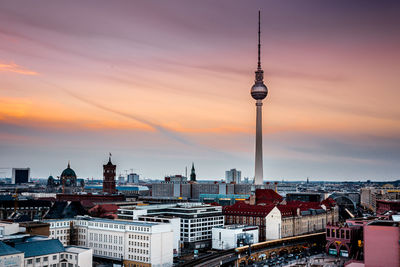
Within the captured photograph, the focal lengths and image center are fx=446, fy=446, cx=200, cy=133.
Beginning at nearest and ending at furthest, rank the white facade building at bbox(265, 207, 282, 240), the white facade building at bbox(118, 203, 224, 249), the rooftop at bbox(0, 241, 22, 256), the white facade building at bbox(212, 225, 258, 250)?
the rooftop at bbox(0, 241, 22, 256)
the white facade building at bbox(212, 225, 258, 250)
the white facade building at bbox(118, 203, 224, 249)
the white facade building at bbox(265, 207, 282, 240)

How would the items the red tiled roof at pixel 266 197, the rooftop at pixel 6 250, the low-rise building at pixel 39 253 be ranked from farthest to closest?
the red tiled roof at pixel 266 197
the low-rise building at pixel 39 253
the rooftop at pixel 6 250

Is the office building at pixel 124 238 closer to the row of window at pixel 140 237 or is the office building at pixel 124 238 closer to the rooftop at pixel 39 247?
the row of window at pixel 140 237

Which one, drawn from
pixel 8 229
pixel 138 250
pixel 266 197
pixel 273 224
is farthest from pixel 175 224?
pixel 266 197

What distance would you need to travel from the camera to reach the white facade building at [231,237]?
347ft

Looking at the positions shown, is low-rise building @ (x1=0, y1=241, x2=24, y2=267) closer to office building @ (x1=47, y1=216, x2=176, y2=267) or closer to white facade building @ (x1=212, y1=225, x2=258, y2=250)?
office building @ (x1=47, y1=216, x2=176, y2=267)

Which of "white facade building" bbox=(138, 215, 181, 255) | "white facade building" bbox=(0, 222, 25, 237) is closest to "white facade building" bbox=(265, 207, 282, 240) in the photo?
"white facade building" bbox=(138, 215, 181, 255)

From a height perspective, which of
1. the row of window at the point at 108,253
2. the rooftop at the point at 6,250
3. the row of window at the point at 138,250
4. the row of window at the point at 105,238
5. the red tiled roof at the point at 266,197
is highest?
the red tiled roof at the point at 266,197

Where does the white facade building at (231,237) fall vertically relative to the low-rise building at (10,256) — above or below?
below

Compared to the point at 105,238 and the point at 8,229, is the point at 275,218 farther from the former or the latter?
the point at 8,229

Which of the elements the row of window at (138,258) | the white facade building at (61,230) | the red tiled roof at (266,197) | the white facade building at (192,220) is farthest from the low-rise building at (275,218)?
the white facade building at (61,230)

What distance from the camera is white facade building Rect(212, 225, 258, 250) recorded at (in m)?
106

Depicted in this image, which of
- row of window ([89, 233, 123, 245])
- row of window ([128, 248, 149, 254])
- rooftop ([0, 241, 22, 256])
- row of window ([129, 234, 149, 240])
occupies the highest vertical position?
rooftop ([0, 241, 22, 256])

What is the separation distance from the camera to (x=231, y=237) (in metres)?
106

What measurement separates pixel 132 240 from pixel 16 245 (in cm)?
2258
